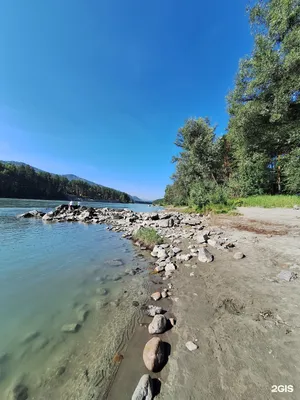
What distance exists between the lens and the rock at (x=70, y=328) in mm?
3039

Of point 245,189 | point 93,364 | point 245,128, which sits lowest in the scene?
point 93,364

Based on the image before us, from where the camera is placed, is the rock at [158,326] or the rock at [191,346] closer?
the rock at [191,346]

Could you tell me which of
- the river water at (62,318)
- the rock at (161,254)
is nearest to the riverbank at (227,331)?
the river water at (62,318)

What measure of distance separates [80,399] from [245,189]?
26136 mm

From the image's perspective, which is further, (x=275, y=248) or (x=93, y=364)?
(x=275, y=248)

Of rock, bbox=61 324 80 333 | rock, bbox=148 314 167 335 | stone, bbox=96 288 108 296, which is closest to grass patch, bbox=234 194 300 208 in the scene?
rock, bbox=148 314 167 335

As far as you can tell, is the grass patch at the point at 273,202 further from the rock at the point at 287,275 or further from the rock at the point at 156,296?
the rock at the point at 156,296

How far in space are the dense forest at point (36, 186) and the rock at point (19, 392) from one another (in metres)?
110

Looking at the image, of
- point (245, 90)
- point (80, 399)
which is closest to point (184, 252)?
point (80, 399)

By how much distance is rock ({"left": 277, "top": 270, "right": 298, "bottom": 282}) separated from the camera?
388cm

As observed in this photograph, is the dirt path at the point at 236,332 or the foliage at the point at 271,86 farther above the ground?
the foliage at the point at 271,86

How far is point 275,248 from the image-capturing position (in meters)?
5.78

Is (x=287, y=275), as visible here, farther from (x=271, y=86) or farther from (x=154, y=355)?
(x=271, y=86)

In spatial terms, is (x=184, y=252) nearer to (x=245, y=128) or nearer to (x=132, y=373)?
(x=132, y=373)
